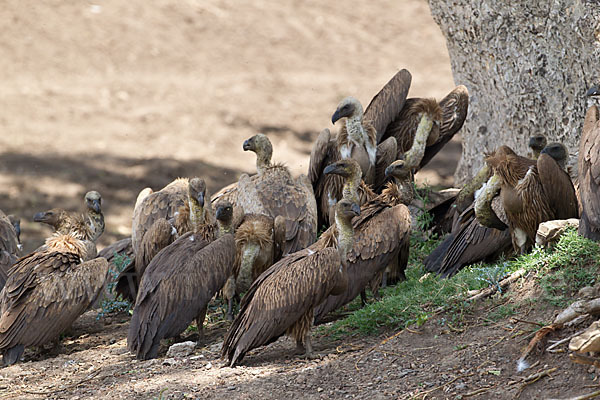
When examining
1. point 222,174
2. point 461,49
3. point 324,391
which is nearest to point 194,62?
point 222,174

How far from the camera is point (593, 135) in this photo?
16.9 feet

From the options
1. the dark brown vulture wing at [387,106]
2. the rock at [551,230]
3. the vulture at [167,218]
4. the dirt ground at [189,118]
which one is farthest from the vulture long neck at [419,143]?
the dirt ground at [189,118]

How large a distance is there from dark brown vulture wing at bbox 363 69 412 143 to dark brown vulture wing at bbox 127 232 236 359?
8.06 ft

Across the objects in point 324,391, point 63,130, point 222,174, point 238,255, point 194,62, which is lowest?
point 324,391

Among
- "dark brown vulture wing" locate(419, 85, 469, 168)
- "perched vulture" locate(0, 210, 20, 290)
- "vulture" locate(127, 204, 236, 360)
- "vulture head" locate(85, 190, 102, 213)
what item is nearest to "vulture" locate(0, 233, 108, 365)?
"vulture" locate(127, 204, 236, 360)

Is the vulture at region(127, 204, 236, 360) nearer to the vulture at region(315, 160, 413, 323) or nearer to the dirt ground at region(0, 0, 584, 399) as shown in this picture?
the dirt ground at region(0, 0, 584, 399)

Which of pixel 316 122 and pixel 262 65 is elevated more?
pixel 262 65

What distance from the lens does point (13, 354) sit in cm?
617

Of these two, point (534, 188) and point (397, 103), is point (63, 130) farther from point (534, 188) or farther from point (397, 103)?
point (534, 188)

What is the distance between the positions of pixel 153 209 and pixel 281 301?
251 cm

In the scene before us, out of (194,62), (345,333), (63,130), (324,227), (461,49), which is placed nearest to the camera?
(345,333)

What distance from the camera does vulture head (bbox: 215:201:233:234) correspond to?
247 inches

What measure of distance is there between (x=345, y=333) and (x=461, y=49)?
4002 mm

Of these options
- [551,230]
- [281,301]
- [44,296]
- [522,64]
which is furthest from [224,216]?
[522,64]
